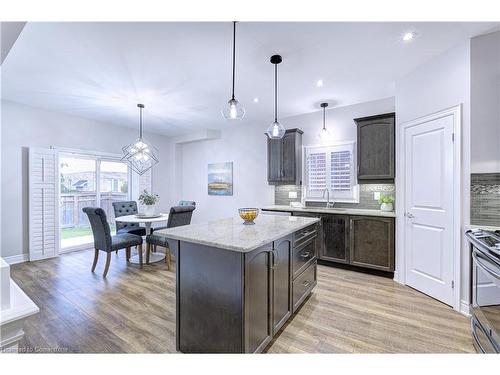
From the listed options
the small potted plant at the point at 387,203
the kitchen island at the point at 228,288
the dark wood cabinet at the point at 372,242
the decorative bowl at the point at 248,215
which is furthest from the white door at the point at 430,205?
the decorative bowl at the point at 248,215

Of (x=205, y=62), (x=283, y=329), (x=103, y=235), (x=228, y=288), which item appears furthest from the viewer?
(x=103, y=235)

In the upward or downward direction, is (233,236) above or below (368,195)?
below

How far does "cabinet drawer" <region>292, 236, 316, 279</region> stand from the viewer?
2.24m

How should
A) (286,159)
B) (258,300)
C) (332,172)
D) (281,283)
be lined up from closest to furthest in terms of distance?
1. (258,300)
2. (281,283)
3. (332,172)
4. (286,159)

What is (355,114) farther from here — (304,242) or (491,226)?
(304,242)

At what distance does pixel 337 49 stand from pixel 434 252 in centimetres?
254

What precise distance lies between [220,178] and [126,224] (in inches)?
92.1

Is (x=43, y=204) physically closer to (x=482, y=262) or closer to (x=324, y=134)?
(x=324, y=134)

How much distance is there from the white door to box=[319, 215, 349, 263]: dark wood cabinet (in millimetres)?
791

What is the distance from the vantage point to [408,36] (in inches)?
87.5

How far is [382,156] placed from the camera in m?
3.47

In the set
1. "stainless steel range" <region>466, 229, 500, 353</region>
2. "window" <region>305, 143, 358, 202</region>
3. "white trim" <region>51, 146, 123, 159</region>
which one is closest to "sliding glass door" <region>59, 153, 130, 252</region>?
"white trim" <region>51, 146, 123, 159</region>

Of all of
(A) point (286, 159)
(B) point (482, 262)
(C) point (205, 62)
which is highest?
(C) point (205, 62)

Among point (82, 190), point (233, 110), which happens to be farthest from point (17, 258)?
point (233, 110)
